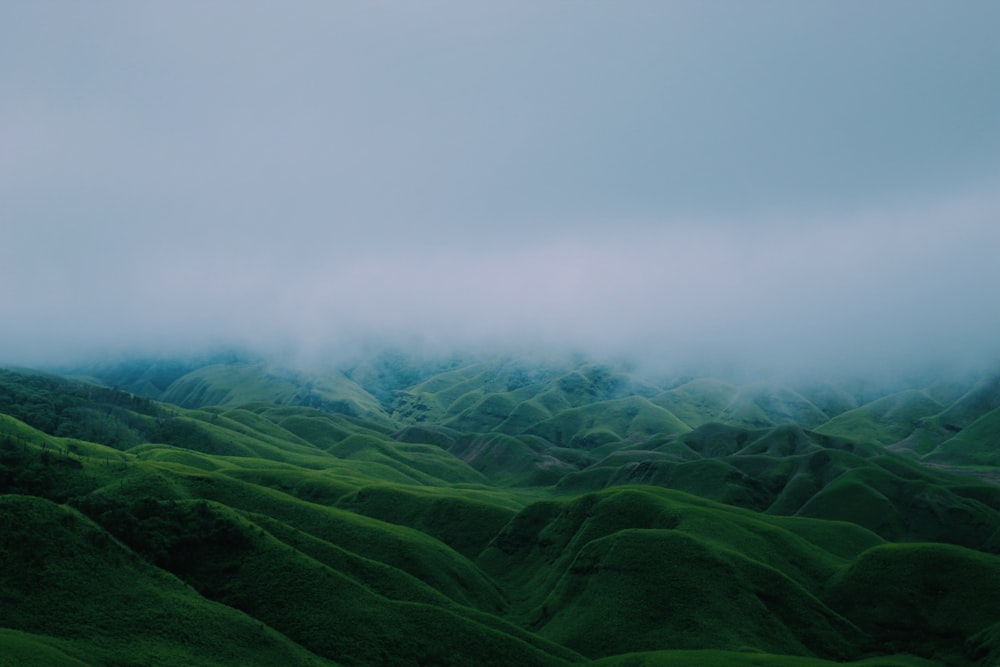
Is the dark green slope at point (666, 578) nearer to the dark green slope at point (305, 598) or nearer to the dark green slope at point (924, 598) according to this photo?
the dark green slope at point (924, 598)

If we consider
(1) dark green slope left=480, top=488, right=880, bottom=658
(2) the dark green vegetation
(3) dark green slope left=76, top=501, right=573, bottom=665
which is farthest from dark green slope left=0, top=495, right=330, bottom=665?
(1) dark green slope left=480, top=488, right=880, bottom=658

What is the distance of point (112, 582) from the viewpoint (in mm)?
87188

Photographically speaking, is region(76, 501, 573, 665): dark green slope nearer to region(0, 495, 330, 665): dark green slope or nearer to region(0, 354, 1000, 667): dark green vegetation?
region(0, 354, 1000, 667): dark green vegetation

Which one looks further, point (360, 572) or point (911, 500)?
point (911, 500)

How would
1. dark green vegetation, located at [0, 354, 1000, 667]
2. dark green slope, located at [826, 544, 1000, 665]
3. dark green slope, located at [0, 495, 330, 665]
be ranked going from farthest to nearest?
1. dark green slope, located at [826, 544, 1000, 665]
2. dark green vegetation, located at [0, 354, 1000, 667]
3. dark green slope, located at [0, 495, 330, 665]

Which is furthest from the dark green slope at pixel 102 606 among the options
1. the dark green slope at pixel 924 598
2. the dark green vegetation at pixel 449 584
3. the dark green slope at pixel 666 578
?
the dark green slope at pixel 924 598

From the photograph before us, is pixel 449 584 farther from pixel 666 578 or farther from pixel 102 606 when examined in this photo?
pixel 102 606

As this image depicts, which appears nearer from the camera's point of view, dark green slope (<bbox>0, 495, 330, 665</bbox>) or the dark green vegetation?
dark green slope (<bbox>0, 495, 330, 665</bbox>)

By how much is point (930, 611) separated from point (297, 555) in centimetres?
9430

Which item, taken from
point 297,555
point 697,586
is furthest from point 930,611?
point 297,555

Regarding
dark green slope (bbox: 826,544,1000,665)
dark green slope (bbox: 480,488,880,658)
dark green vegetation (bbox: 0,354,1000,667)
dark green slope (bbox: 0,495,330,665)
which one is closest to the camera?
dark green slope (bbox: 0,495,330,665)

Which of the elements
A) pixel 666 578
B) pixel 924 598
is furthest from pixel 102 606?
pixel 924 598

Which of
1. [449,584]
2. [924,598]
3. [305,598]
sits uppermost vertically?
[305,598]

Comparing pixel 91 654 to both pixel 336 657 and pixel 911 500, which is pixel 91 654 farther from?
pixel 911 500
